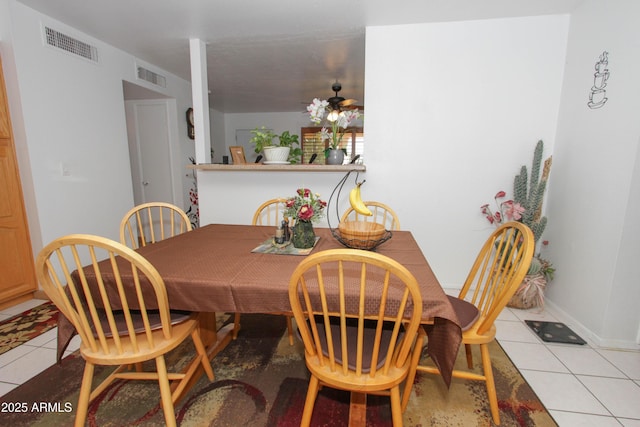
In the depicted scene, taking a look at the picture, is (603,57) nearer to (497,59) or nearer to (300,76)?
(497,59)

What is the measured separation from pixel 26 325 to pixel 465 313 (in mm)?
2941

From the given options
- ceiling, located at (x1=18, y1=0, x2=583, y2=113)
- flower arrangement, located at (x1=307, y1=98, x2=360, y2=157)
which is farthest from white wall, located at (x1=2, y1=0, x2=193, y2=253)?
flower arrangement, located at (x1=307, y1=98, x2=360, y2=157)

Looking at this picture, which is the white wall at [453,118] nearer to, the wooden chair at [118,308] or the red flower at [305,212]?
the red flower at [305,212]

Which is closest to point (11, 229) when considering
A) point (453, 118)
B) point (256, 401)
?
point (256, 401)

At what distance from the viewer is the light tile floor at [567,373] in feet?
4.41

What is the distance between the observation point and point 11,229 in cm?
229

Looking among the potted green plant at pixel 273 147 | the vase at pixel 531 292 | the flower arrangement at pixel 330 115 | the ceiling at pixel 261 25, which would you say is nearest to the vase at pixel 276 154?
the potted green plant at pixel 273 147

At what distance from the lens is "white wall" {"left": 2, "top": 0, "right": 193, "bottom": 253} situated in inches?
88.4

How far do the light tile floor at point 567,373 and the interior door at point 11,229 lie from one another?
0.75m

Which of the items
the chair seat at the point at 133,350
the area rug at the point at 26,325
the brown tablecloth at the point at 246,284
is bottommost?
the area rug at the point at 26,325

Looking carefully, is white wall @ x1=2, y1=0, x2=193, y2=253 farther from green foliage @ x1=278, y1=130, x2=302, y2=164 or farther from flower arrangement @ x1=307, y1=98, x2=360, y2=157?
flower arrangement @ x1=307, y1=98, x2=360, y2=157

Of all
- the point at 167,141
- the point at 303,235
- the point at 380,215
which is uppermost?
the point at 167,141

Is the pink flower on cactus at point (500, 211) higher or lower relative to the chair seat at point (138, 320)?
higher

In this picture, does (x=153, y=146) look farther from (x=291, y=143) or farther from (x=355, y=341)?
(x=355, y=341)
